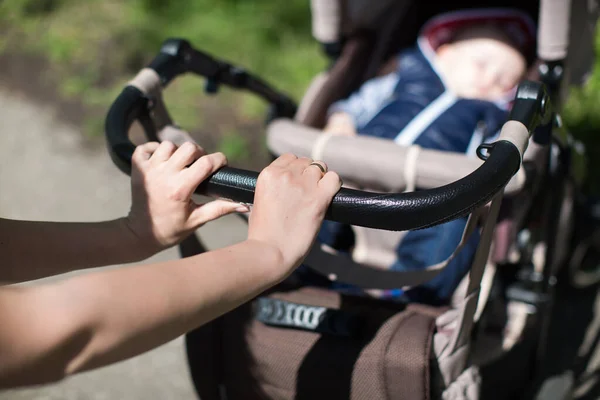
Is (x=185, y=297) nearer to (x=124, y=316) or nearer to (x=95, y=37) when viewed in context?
(x=124, y=316)

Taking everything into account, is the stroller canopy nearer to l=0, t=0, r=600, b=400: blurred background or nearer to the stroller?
the stroller

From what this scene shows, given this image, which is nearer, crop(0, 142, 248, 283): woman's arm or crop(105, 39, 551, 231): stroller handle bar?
crop(105, 39, 551, 231): stroller handle bar

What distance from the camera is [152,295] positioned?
0.87 meters

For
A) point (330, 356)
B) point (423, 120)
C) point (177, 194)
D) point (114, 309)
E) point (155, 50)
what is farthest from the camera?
point (155, 50)

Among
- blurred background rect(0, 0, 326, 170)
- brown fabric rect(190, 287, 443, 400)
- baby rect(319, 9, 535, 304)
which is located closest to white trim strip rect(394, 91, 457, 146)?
baby rect(319, 9, 535, 304)

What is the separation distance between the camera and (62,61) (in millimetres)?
3414

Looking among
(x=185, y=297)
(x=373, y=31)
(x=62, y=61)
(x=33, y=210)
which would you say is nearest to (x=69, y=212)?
(x=33, y=210)

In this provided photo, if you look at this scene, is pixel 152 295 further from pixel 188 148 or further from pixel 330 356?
pixel 330 356

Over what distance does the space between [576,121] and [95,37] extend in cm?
230

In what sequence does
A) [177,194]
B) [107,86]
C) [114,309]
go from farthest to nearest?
[107,86]
[177,194]
[114,309]

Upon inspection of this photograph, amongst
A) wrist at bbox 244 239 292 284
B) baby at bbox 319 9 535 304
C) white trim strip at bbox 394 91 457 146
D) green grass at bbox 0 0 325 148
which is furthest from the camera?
green grass at bbox 0 0 325 148

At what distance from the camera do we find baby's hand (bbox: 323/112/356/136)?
6.47ft

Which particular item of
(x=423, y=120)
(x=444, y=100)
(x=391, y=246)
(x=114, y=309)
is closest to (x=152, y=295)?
(x=114, y=309)

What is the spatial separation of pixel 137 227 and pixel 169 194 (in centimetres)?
10
